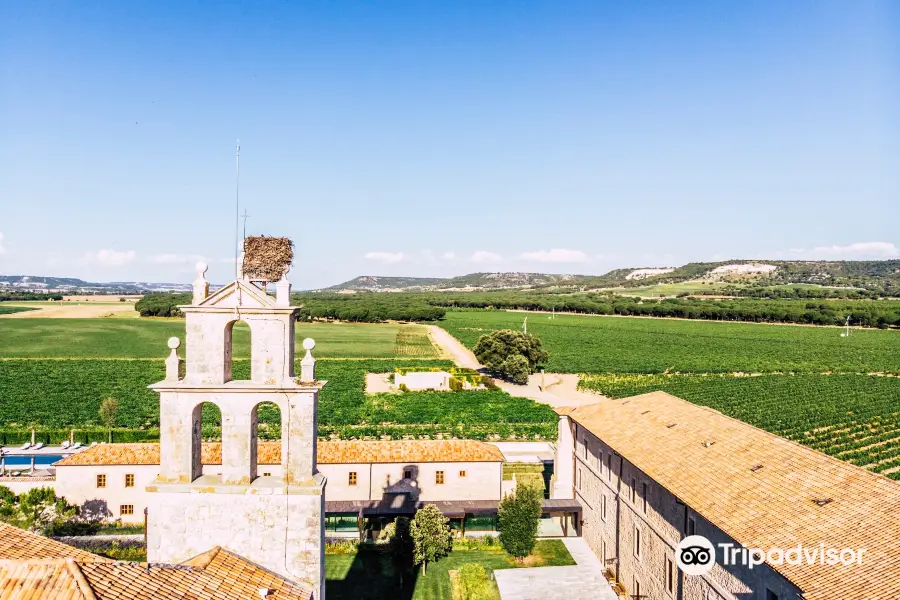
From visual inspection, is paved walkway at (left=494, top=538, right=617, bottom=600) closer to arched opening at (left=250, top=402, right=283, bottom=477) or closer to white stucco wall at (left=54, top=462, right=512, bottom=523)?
white stucco wall at (left=54, top=462, right=512, bottom=523)

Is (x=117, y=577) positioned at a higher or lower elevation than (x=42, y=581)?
lower

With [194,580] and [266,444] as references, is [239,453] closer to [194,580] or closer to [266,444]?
[194,580]

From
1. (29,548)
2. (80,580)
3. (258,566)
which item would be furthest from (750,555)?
(29,548)

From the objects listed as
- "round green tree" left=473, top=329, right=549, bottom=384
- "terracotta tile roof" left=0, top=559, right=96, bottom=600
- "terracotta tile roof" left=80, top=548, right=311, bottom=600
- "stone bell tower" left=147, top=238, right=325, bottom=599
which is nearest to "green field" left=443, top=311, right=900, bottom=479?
"round green tree" left=473, top=329, right=549, bottom=384

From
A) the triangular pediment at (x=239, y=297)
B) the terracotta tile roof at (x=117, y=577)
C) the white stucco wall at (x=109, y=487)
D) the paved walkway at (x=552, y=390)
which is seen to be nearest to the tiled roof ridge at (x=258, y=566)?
the terracotta tile roof at (x=117, y=577)

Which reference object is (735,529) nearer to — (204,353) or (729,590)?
(729,590)

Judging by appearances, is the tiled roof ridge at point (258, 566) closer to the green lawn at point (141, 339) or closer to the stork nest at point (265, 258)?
the stork nest at point (265, 258)
